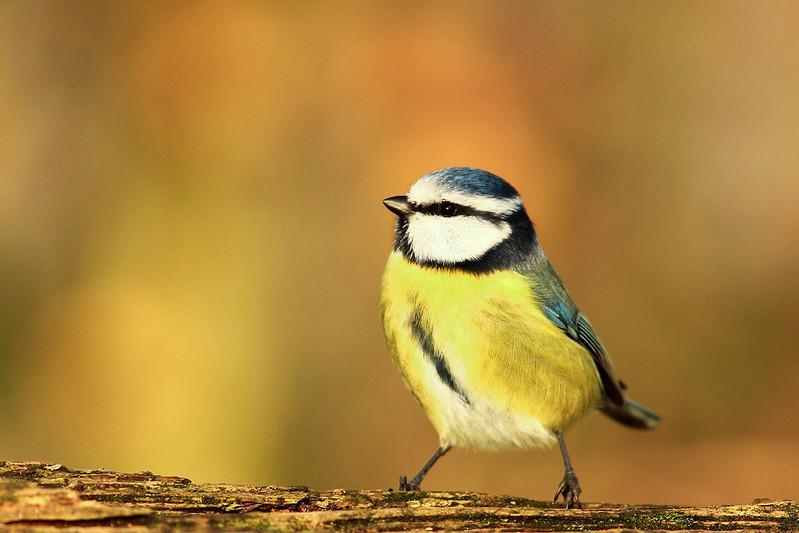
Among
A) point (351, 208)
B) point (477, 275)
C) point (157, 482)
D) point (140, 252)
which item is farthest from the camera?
point (351, 208)

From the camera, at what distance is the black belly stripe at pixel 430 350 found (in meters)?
3.28

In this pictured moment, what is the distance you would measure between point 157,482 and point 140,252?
10.7ft

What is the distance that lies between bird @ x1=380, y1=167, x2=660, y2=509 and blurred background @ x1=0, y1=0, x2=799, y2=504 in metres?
2.33

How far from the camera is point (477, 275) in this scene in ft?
11.2

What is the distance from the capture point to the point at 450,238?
3482mm

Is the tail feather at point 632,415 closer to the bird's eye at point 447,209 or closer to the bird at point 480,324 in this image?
the bird at point 480,324

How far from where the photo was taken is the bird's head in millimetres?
3447

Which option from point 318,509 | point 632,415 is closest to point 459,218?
point 318,509

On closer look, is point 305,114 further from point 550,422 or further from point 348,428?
point 550,422

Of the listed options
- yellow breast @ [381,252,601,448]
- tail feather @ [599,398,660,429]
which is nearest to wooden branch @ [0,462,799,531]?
yellow breast @ [381,252,601,448]

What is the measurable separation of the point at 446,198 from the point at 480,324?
538mm

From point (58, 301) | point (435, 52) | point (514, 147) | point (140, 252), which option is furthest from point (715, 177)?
point (58, 301)

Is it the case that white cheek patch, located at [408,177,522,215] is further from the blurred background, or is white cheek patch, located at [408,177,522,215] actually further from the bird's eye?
the blurred background

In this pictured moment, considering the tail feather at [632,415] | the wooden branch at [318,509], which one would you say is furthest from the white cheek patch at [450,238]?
the tail feather at [632,415]
